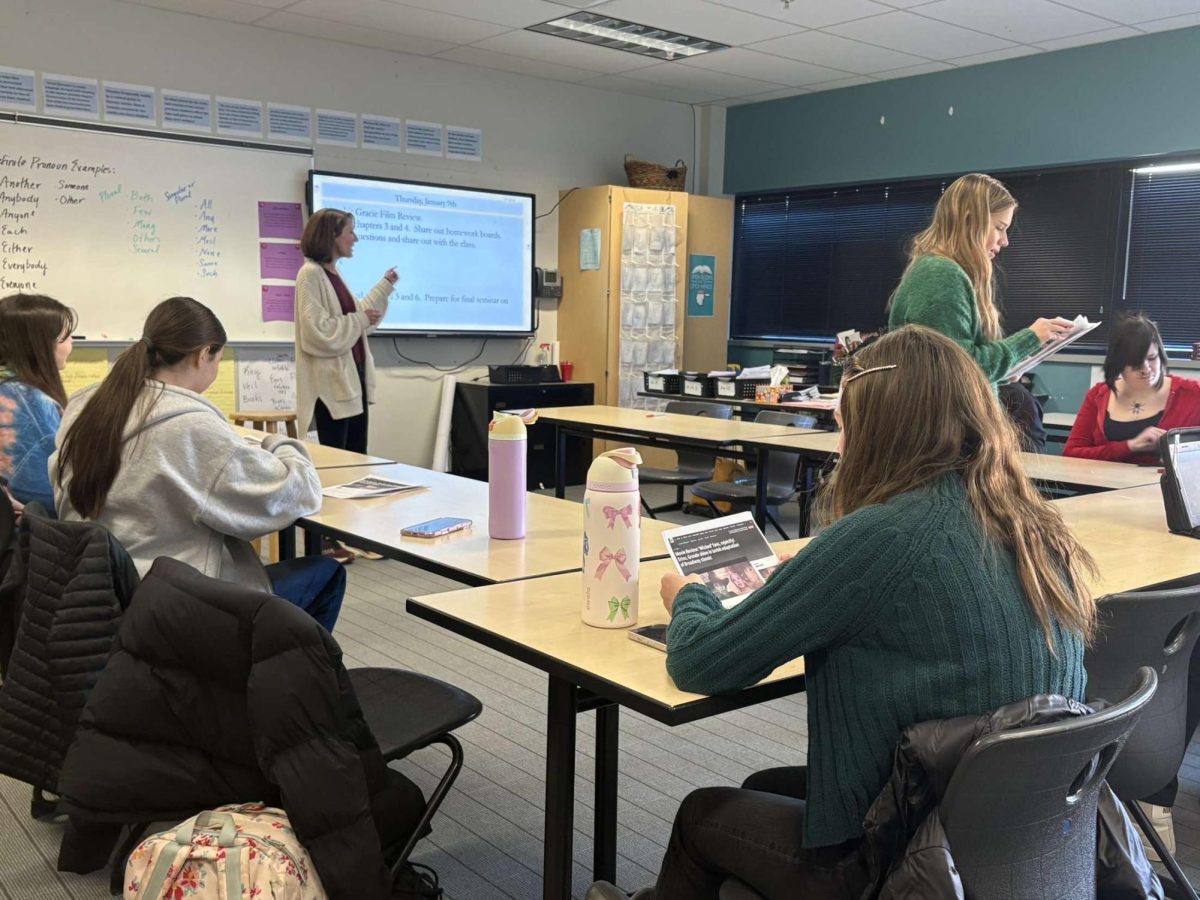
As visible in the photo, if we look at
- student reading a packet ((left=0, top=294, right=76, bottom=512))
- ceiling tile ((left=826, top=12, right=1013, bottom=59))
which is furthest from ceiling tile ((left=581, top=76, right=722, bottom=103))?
student reading a packet ((left=0, top=294, right=76, bottom=512))

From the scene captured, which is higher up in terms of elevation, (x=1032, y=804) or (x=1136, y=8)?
(x=1136, y=8)

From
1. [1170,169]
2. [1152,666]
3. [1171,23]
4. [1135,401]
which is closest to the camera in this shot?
[1152,666]

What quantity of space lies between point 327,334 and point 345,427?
43cm

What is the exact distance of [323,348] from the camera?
4672mm

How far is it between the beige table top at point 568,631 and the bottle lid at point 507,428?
1.15ft

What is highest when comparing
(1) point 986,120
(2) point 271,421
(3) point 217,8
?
(3) point 217,8

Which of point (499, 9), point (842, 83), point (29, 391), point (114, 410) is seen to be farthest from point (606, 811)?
point (842, 83)

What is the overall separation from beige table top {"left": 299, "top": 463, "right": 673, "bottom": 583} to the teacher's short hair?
6.12 feet

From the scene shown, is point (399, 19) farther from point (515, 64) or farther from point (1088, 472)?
point (1088, 472)

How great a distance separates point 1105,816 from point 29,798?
92.4 inches

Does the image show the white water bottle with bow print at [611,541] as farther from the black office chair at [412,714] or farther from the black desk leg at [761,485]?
the black desk leg at [761,485]

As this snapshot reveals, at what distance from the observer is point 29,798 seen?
8.41ft

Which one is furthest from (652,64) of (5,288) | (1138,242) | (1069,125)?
(5,288)

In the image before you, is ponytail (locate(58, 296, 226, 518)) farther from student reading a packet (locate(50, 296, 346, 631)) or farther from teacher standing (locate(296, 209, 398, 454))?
teacher standing (locate(296, 209, 398, 454))
